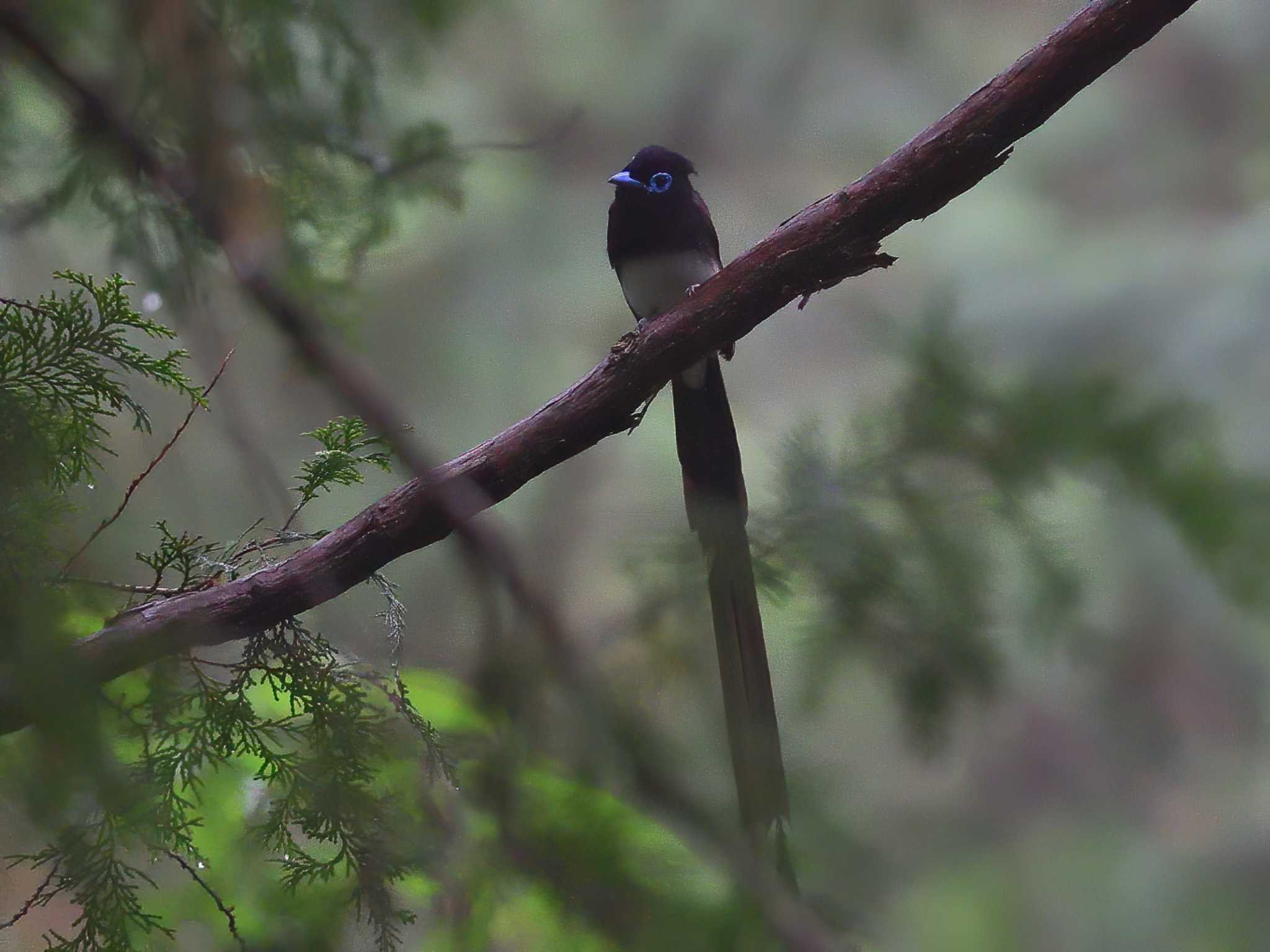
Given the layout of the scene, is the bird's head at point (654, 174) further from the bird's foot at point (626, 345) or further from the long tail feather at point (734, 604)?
the bird's foot at point (626, 345)

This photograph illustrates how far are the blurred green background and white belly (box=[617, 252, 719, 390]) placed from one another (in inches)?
10.8

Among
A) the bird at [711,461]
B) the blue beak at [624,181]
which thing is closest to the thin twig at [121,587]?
the bird at [711,461]

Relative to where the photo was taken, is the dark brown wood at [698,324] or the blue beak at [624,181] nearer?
the dark brown wood at [698,324]

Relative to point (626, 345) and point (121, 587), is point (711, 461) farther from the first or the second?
point (121, 587)

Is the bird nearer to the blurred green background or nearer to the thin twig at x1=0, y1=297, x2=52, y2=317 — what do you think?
the blurred green background

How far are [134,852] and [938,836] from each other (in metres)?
2.08

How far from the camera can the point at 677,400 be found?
1.97m

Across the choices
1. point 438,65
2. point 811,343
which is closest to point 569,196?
point 811,343

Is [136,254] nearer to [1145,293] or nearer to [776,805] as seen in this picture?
[776,805]

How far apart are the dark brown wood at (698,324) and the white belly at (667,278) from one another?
60 centimetres

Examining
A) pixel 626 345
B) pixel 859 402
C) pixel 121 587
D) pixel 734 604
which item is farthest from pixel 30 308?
pixel 859 402

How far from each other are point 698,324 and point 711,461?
0.62 m

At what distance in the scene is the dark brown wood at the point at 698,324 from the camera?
3.91 ft

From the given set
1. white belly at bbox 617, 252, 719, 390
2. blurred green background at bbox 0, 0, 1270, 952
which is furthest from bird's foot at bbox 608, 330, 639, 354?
white belly at bbox 617, 252, 719, 390
